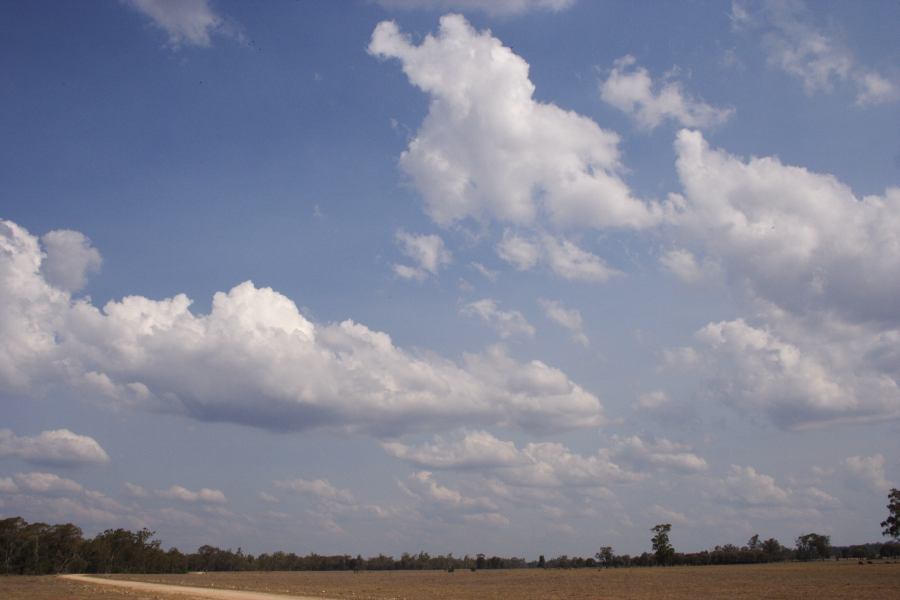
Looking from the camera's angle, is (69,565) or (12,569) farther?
(69,565)

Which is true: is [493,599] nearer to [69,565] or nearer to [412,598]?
[412,598]

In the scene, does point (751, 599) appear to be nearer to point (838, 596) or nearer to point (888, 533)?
point (838, 596)

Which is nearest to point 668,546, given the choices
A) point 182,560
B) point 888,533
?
point 888,533

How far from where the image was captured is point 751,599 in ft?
158

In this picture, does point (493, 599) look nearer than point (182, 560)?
Yes

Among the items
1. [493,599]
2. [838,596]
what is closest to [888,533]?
[838,596]

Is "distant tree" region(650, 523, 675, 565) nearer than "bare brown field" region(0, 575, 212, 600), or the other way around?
"bare brown field" region(0, 575, 212, 600)

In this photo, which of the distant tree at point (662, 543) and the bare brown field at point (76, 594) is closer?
the bare brown field at point (76, 594)

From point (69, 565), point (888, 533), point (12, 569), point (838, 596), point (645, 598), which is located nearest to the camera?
point (838, 596)

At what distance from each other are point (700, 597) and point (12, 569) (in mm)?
145210

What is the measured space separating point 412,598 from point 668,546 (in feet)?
446

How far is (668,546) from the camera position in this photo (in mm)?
172875

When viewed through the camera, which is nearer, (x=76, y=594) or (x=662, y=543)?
(x=76, y=594)

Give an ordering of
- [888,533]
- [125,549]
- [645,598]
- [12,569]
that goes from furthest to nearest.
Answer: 1. [125,549]
2. [12,569]
3. [888,533]
4. [645,598]
